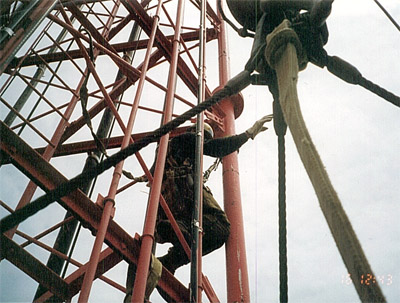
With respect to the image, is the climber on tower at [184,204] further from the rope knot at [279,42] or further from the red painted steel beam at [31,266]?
the rope knot at [279,42]

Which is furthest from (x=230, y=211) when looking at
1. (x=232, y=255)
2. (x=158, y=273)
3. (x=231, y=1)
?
(x=231, y=1)

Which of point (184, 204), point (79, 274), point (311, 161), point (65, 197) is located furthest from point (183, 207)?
point (311, 161)

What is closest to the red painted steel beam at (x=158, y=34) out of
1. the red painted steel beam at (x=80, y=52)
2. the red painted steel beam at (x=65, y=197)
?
the red painted steel beam at (x=80, y=52)

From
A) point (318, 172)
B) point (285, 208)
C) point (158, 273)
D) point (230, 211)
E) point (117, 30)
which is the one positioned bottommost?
point (318, 172)

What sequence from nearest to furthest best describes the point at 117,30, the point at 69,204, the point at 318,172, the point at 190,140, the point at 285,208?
the point at 318,172
the point at 285,208
the point at 69,204
the point at 190,140
the point at 117,30

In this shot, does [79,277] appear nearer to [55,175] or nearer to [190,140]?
[55,175]

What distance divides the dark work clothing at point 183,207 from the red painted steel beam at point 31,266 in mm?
1146

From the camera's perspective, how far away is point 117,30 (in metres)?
6.68

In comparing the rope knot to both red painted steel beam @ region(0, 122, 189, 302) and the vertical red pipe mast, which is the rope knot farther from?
the vertical red pipe mast

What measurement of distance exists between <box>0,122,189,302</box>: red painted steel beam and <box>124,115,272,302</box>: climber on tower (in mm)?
943

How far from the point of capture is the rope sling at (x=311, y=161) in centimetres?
76

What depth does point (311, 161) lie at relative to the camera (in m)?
0.91

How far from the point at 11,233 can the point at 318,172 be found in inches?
157

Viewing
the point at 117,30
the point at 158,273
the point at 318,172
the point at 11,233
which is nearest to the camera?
the point at 318,172
